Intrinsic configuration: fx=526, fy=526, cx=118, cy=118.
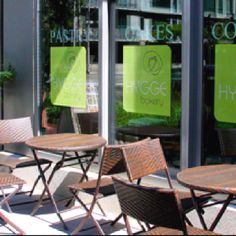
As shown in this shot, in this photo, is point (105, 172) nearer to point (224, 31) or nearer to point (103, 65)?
point (224, 31)

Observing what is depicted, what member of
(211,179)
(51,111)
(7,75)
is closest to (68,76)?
(51,111)

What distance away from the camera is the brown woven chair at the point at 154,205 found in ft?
8.75

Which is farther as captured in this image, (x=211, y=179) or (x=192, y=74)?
(x=192, y=74)

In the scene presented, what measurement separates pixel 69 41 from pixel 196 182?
131 inches

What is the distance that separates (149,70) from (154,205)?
2539mm

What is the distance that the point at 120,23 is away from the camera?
18.1 feet

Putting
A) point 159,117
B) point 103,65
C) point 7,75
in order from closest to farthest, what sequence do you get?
point 159,117, point 103,65, point 7,75

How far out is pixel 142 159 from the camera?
12.6ft

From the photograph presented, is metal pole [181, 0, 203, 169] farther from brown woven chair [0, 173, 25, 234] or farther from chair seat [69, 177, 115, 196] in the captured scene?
brown woven chair [0, 173, 25, 234]

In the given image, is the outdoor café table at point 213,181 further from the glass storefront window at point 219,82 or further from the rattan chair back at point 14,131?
the rattan chair back at point 14,131

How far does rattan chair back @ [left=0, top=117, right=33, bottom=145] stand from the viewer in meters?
5.57

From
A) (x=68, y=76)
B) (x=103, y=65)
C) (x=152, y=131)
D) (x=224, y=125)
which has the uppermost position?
(x=103, y=65)


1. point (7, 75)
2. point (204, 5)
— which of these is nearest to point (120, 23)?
point (204, 5)

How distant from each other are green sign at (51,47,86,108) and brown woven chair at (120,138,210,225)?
209cm
